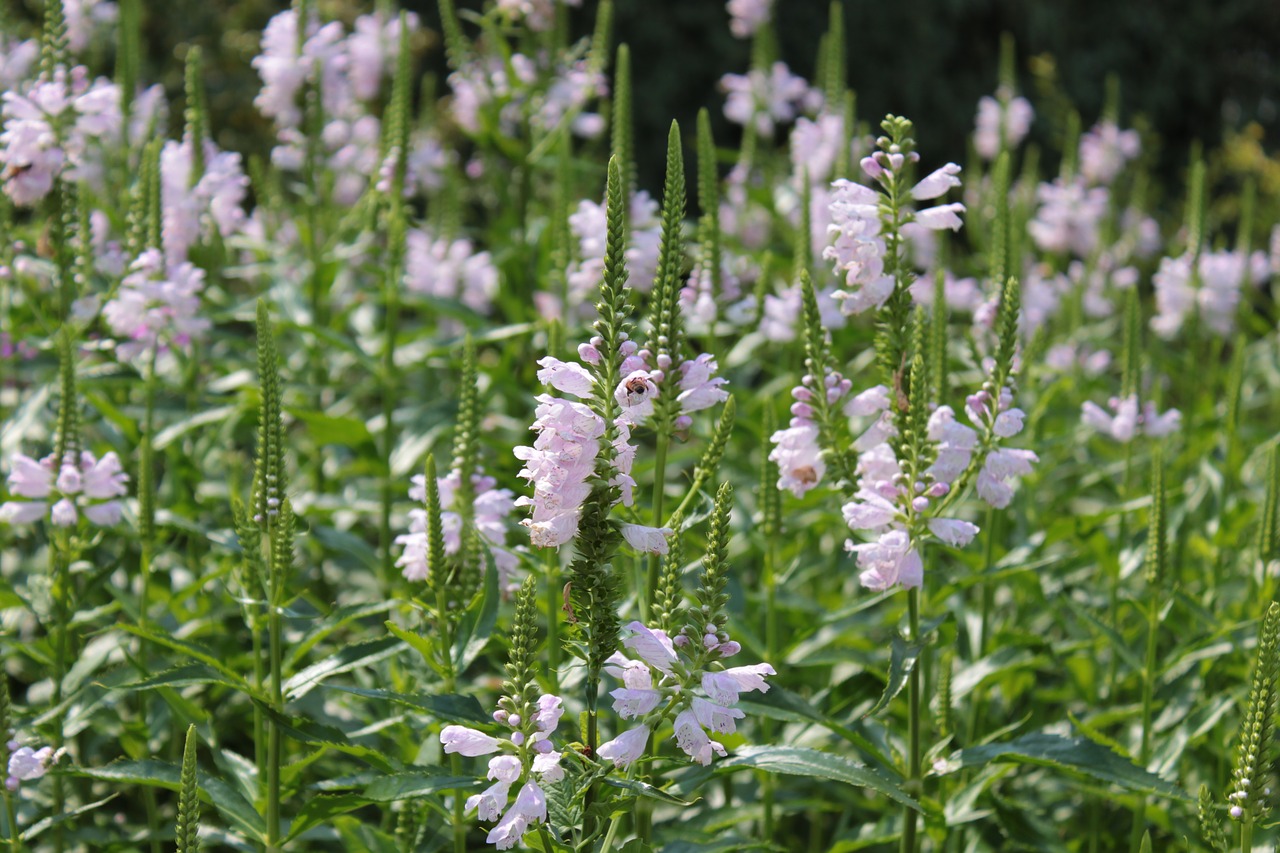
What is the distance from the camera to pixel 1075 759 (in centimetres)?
301

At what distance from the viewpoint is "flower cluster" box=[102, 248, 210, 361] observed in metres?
4.19

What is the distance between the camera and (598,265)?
4.53m

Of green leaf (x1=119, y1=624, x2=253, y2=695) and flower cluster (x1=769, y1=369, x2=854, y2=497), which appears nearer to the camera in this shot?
green leaf (x1=119, y1=624, x2=253, y2=695)

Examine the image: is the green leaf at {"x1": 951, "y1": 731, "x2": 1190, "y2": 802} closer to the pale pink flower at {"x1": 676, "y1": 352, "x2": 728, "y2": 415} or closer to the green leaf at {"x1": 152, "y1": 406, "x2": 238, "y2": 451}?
the pale pink flower at {"x1": 676, "y1": 352, "x2": 728, "y2": 415}

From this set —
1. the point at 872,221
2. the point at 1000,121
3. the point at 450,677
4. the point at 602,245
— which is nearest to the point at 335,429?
the point at 602,245

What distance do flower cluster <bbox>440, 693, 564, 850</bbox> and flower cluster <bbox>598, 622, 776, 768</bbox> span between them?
111 millimetres

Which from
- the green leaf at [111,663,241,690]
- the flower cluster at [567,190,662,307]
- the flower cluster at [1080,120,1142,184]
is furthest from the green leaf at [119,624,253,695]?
the flower cluster at [1080,120,1142,184]

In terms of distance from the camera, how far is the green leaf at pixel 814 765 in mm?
2590

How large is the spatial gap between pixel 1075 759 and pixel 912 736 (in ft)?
1.26

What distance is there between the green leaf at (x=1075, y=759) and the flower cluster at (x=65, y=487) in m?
2.37

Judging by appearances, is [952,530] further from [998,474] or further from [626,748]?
[626,748]

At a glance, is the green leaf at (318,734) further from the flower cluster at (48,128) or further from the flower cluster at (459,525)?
the flower cluster at (48,128)

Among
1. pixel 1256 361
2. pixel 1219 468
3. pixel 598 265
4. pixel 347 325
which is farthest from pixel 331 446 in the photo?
pixel 1256 361

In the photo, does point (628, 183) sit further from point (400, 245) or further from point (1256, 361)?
point (1256, 361)
